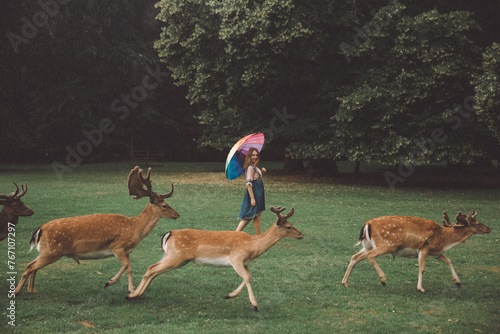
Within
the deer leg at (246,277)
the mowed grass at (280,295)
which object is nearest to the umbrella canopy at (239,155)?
the mowed grass at (280,295)

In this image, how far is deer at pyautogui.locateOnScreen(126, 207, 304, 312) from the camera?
278 inches

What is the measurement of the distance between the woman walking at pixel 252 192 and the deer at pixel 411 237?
3.06m

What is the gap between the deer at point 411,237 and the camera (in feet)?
26.6

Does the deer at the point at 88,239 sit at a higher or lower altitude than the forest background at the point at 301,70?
lower

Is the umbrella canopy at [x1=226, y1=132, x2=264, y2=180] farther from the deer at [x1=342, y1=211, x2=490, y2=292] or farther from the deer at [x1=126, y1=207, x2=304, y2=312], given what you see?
the deer at [x1=126, y1=207, x2=304, y2=312]

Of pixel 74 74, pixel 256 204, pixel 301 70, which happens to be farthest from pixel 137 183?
pixel 74 74

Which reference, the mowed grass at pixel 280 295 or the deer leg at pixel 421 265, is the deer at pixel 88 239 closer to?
the mowed grass at pixel 280 295

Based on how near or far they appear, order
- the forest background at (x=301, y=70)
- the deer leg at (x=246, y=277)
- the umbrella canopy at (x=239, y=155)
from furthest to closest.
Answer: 1. the forest background at (x=301, y=70)
2. the umbrella canopy at (x=239, y=155)
3. the deer leg at (x=246, y=277)

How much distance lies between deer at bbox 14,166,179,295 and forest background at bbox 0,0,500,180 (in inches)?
747

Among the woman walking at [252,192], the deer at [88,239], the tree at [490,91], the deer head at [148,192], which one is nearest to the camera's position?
the deer at [88,239]

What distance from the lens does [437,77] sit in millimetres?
24781

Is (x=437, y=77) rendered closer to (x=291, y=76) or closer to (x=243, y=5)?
(x=291, y=76)

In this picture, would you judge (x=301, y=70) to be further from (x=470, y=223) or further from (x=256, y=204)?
(x=470, y=223)

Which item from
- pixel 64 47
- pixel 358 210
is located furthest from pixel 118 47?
pixel 358 210
